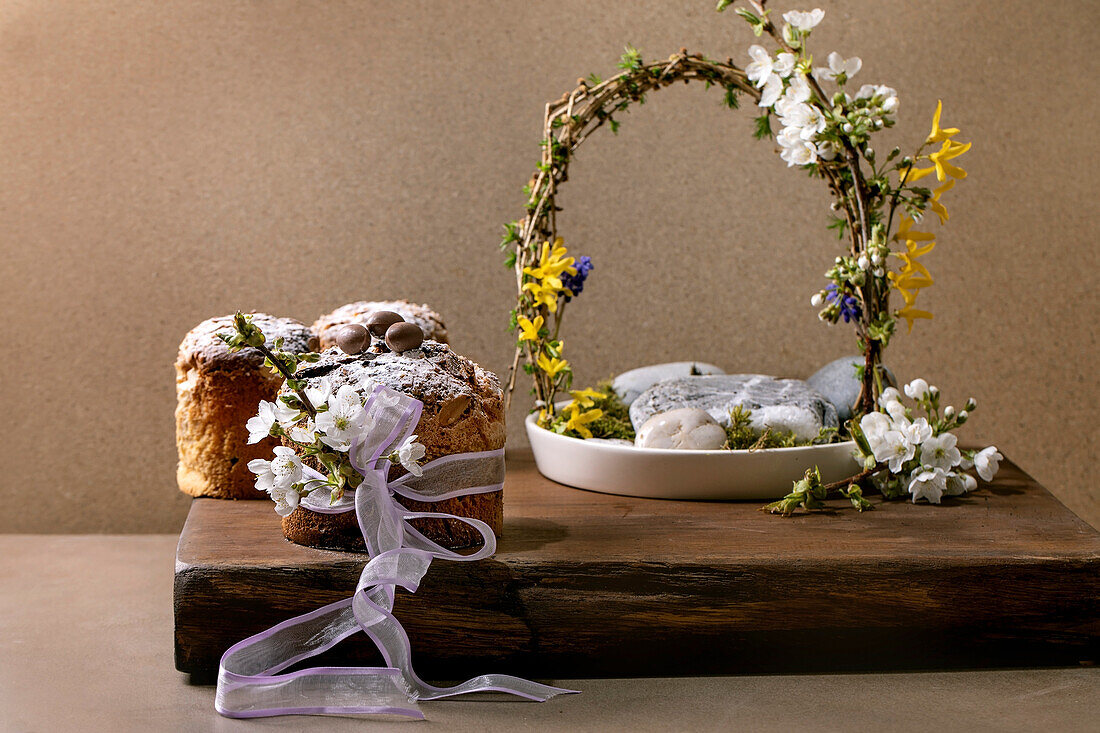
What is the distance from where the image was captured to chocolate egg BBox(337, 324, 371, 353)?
835 millimetres

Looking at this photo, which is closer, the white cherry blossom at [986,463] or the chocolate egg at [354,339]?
the chocolate egg at [354,339]

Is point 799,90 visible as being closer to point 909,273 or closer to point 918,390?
point 909,273

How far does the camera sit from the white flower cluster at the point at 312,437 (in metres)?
0.76

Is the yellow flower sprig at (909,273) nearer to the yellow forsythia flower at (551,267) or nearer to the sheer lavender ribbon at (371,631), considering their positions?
the yellow forsythia flower at (551,267)

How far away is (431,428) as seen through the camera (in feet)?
2.65

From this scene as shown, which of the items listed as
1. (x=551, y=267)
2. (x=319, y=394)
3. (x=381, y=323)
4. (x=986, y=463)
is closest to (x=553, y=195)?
(x=551, y=267)

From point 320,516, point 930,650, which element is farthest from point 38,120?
point 930,650

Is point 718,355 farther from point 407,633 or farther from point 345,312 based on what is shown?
point 407,633

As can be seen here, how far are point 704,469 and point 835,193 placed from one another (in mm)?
350

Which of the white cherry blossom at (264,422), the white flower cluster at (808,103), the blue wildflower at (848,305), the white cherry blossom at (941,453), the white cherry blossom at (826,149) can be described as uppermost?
the white flower cluster at (808,103)

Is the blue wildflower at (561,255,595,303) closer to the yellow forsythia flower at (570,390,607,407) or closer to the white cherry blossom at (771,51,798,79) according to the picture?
the yellow forsythia flower at (570,390,607,407)

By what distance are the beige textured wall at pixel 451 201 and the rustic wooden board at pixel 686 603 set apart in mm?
577

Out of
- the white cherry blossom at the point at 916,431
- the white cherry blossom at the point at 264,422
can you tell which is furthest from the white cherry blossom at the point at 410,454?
the white cherry blossom at the point at 916,431

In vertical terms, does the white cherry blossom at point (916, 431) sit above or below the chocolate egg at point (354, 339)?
below
